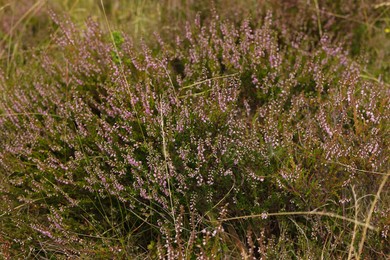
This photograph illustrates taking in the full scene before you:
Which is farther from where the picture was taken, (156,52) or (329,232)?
(156,52)

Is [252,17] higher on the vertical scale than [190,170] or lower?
higher

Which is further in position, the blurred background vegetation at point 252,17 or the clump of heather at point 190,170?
the blurred background vegetation at point 252,17

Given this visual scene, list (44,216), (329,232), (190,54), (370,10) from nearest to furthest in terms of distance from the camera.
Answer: (329,232), (44,216), (190,54), (370,10)

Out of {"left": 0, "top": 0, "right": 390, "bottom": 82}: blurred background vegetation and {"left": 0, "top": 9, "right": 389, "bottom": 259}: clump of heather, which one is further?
{"left": 0, "top": 0, "right": 390, "bottom": 82}: blurred background vegetation

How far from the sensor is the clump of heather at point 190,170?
228 centimetres

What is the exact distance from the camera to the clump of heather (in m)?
2.28

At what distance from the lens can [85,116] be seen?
2.56 meters

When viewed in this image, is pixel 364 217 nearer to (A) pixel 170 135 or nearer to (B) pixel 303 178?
(B) pixel 303 178

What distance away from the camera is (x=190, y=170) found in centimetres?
224

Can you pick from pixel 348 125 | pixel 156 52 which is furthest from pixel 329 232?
pixel 156 52

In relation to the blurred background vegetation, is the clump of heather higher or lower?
lower

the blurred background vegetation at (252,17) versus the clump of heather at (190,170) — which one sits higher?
the blurred background vegetation at (252,17)

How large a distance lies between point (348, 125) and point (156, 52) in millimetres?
1254

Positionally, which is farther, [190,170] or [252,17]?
[252,17]
